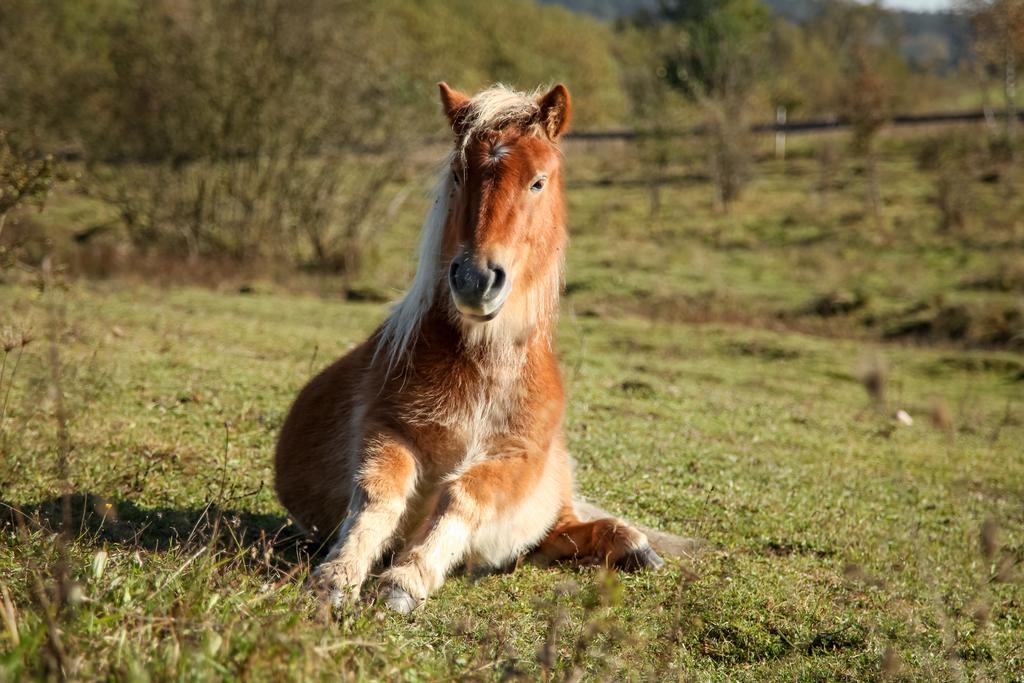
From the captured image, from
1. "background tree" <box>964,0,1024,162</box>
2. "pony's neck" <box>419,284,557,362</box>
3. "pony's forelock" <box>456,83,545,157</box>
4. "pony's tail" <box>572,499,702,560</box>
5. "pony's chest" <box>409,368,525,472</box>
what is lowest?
"pony's tail" <box>572,499,702,560</box>

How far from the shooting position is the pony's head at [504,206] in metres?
3.92

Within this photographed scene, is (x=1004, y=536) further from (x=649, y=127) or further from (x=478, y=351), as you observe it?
(x=649, y=127)

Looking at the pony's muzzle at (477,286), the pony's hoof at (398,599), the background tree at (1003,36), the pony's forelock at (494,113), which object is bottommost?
the pony's hoof at (398,599)

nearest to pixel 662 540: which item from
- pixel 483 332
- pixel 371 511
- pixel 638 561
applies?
pixel 638 561

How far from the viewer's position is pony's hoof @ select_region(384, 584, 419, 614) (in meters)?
3.85

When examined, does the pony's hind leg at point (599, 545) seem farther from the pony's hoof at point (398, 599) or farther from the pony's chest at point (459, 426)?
the pony's hoof at point (398, 599)

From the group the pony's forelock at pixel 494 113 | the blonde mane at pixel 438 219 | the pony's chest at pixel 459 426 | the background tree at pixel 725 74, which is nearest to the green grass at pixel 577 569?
the pony's chest at pixel 459 426

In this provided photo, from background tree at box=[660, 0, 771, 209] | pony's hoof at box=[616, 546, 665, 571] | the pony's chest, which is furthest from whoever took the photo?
background tree at box=[660, 0, 771, 209]

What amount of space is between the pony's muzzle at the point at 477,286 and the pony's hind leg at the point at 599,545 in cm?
176

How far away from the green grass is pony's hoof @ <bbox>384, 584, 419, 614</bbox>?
0.27 ft

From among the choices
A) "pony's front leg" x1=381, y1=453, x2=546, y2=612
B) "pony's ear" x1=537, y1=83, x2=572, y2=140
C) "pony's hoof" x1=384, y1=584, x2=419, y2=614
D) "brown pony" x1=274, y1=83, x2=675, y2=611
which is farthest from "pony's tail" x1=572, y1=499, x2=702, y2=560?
"pony's ear" x1=537, y1=83, x2=572, y2=140

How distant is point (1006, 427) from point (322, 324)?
34.0 ft

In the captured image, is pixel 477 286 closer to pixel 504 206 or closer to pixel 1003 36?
pixel 504 206

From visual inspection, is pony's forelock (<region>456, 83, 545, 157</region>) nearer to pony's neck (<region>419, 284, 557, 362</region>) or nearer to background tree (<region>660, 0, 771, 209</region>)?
pony's neck (<region>419, 284, 557, 362</region>)
